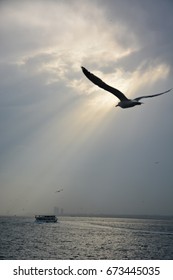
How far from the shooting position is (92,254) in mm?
35281

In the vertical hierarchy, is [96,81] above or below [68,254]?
above

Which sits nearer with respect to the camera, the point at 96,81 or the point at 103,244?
the point at 96,81
